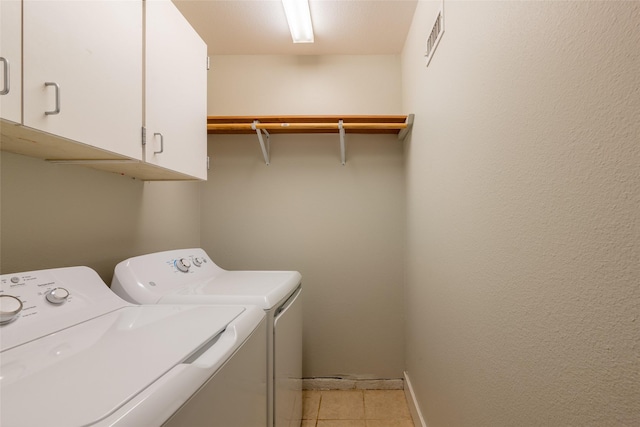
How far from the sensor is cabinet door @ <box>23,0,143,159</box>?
0.78m

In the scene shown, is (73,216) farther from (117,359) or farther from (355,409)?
(355,409)

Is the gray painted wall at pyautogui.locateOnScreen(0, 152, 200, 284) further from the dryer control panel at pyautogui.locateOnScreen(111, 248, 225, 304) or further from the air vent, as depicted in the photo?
the air vent

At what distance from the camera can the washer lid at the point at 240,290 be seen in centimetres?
128

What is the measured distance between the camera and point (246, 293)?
1347mm

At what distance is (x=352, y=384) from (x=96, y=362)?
2.11 m

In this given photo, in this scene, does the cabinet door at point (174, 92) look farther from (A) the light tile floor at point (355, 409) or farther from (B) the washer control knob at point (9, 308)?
(A) the light tile floor at point (355, 409)

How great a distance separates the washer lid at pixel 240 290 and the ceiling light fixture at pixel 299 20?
1501 mm

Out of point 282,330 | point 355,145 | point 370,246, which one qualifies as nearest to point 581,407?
point 282,330

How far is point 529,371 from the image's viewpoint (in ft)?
2.44

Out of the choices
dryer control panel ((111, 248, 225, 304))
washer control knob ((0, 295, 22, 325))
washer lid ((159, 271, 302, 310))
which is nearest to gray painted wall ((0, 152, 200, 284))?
dryer control panel ((111, 248, 225, 304))

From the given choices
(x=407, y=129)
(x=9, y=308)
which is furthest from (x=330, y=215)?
(x=9, y=308)

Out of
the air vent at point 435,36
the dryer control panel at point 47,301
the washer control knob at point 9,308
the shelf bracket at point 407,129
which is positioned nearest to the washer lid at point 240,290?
the dryer control panel at point 47,301

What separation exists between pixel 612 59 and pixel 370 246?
1.99 m

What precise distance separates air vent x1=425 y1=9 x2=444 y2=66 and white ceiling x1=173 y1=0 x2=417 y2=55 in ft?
1.61
